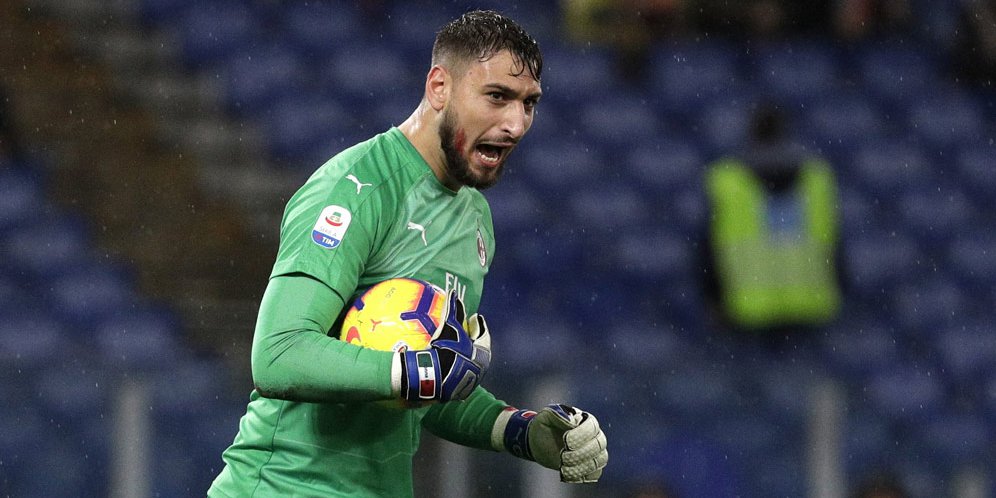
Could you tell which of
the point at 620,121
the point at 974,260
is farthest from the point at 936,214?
the point at 620,121

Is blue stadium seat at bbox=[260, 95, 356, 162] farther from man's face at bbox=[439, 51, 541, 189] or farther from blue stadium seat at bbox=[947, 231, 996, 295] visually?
man's face at bbox=[439, 51, 541, 189]

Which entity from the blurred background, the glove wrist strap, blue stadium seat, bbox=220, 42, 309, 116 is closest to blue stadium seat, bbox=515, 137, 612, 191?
the blurred background

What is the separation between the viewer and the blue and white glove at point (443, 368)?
2.60 m

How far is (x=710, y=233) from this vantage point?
7309 millimetres

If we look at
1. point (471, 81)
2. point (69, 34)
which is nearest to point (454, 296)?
point (471, 81)

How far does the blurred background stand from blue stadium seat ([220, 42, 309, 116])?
0.06 ft

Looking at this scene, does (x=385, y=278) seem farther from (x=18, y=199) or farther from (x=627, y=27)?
(x=627, y=27)

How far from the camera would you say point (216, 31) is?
8664 millimetres

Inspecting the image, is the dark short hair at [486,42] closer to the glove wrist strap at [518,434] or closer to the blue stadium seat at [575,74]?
the glove wrist strap at [518,434]

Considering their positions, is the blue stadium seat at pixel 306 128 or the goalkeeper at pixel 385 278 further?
the blue stadium seat at pixel 306 128

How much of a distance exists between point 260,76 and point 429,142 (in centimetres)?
570

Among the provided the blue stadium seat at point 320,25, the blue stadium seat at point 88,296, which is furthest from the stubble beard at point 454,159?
the blue stadium seat at point 320,25

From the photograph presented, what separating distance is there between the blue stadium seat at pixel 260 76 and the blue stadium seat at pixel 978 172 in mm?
4192

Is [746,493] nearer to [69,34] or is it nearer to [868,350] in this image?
[868,350]
